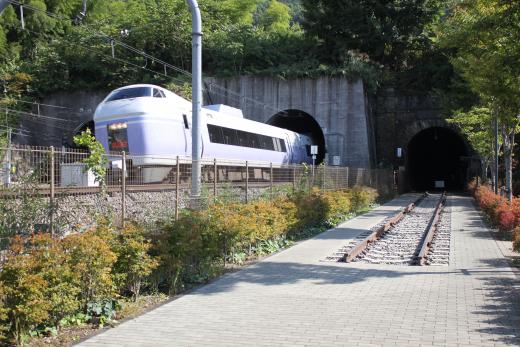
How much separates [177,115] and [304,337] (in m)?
16.4

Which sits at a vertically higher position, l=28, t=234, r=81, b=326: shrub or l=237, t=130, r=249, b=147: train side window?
l=237, t=130, r=249, b=147: train side window

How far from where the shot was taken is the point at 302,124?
165ft

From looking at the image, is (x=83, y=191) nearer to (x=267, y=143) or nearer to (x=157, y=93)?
(x=157, y=93)

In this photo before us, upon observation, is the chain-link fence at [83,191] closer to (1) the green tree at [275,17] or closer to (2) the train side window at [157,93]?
(2) the train side window at [157,93]

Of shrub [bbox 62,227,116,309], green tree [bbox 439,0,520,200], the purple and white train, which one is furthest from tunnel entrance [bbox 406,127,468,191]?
shrub [bbox 62,227,116,309]

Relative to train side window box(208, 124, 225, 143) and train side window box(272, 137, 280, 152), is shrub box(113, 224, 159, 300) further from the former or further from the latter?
train side window box(272, 137, 280, 152)

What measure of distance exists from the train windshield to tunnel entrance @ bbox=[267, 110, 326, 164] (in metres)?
22.0

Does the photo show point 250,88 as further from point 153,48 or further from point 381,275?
point 381,275

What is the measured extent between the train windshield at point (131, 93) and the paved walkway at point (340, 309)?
490 inches

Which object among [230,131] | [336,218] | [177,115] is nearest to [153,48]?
[230,131]

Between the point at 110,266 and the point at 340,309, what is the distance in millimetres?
3240

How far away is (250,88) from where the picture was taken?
43.6m

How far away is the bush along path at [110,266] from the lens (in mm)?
5852

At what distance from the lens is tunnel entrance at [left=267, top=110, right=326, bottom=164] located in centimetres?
4562
